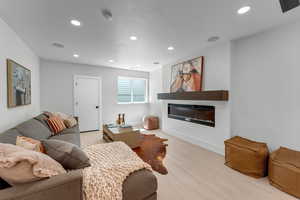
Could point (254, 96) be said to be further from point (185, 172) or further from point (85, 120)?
point (85, 120)

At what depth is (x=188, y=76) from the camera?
3.40 metres

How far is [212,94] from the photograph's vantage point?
263 cm

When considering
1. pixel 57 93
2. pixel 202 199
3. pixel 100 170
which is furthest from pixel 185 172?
pixel 57 93

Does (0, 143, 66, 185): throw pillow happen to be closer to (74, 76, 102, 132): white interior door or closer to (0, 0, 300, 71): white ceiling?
(0, 0, 300, 71): white ceiling

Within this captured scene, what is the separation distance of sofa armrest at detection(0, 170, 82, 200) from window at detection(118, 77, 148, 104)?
4.34m

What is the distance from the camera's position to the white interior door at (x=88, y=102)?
4.20 meters

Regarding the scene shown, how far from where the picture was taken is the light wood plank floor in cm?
156

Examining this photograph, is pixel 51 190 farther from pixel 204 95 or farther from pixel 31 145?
pixel 204 95

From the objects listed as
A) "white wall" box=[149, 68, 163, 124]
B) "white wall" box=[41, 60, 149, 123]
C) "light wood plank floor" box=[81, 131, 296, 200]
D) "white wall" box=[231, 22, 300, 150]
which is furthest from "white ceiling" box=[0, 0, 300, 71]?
"light wood plank floor" box=[81, 131, 296, 200]

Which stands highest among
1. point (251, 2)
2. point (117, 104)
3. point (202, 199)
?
point (251, 2)

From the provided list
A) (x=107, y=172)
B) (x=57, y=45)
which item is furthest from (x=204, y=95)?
(x=57, y=45)

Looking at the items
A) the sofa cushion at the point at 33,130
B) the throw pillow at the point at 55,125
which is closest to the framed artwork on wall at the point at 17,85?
the sofa cushion at the point at 33,130

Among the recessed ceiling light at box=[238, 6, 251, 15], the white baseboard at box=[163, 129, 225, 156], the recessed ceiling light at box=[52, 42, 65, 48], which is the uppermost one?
the recessed ceiling light at box=[52, 42, 65, 48]

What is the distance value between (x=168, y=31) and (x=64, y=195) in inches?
95.0
